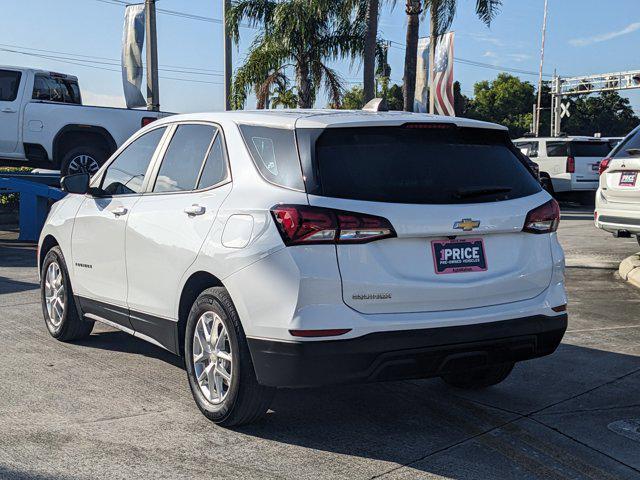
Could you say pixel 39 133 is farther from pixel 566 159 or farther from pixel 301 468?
pixel 566 159

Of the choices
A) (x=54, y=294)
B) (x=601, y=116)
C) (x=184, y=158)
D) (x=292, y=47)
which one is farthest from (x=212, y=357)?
(x=601, y=116)

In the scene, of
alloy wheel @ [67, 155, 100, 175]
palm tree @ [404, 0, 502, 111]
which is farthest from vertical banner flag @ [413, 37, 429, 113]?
alloy wheel @ [67, 155, 100, 175]

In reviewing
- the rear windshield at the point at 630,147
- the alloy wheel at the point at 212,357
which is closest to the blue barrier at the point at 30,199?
the rear windshield at the point at 630,147

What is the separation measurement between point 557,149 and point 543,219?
19721 millimetres

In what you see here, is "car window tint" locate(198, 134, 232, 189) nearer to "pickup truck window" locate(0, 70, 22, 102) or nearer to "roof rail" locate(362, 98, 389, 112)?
"roof rail" locate(362, 98, 389, 112)

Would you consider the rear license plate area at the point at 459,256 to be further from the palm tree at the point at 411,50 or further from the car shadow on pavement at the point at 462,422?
the palm tree at the point at 411,50

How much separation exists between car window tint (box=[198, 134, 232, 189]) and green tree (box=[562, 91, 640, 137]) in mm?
88211

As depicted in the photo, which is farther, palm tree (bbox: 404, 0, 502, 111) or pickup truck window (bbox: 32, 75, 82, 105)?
palm tree (bbox: 404, 0, 502, 111)

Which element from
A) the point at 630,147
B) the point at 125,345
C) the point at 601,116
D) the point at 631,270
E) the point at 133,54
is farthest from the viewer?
the point at 601,116

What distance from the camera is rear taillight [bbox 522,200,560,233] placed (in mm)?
4770

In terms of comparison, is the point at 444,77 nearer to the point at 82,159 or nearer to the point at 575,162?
the point at 575,162

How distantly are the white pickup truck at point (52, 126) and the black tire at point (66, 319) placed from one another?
7.80 metres

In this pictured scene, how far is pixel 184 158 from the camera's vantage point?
544 centimetres

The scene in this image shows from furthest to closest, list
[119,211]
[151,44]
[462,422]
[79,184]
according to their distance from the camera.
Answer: [151,44] < [79,184] < [119,211] < [462,422]
